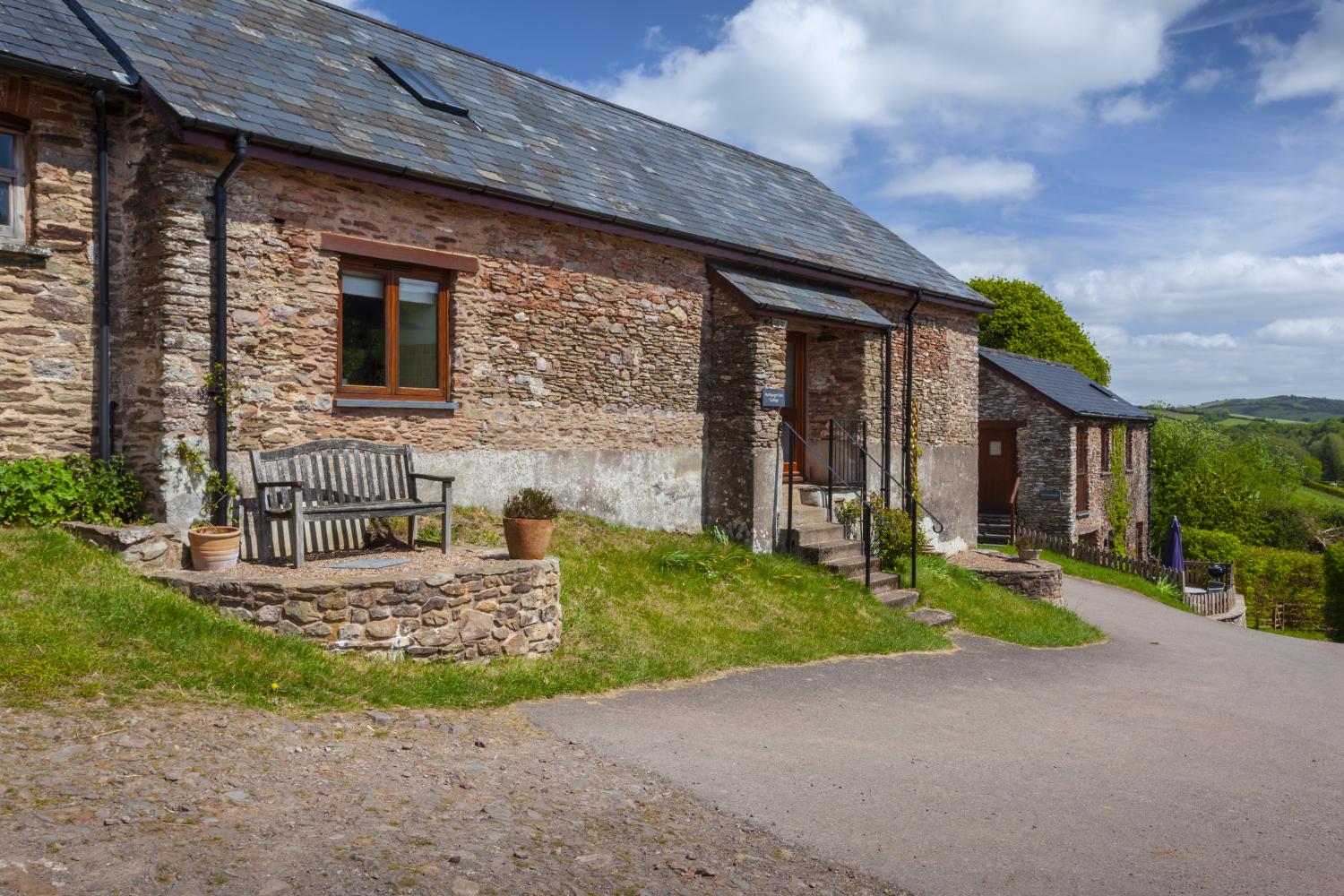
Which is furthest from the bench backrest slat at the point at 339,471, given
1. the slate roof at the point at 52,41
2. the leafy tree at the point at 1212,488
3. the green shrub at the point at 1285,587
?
the leafy tree at the point at 1212,488

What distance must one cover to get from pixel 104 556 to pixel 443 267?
4.28 m

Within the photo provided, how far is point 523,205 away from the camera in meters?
10.5

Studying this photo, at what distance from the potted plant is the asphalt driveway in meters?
1.64

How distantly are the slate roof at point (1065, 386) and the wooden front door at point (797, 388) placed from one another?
44.8 ft

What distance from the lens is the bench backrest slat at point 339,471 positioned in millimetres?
8391

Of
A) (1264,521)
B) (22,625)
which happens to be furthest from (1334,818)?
(1264,521)

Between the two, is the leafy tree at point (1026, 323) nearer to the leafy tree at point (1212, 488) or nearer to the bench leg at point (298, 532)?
the leafy tree at point (1212, 488)

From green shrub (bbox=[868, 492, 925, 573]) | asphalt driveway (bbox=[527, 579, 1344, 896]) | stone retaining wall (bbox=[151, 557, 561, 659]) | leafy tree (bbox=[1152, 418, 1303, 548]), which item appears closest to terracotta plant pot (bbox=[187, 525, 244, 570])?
stone retaining wall (bbox=[151, 557, 561, 659])

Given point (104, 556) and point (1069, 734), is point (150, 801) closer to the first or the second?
point (104, 556)

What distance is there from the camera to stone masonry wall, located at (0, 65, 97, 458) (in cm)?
793

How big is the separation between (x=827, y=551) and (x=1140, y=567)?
52.2 feet

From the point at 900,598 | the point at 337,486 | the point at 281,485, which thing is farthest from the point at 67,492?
the point at 900,598

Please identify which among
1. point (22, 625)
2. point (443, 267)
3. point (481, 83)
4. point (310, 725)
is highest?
point (481, 83)

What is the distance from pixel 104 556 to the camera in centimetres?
727
